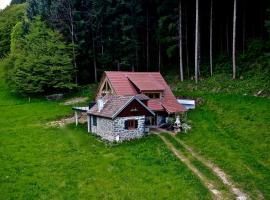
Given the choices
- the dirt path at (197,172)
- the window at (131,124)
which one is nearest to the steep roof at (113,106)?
the window at (131,124)

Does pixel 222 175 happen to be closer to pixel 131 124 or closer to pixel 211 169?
pixel 211 169

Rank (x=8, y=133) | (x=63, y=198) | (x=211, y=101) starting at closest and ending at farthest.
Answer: (x=63, y=198) < (x=8, y=133) < (x=211, y=101)

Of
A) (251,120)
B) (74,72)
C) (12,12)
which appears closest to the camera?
(251,120)

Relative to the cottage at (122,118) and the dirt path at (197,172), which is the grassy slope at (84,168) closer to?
the dirt path at (197,172)

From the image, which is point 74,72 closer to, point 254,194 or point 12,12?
point 254,194

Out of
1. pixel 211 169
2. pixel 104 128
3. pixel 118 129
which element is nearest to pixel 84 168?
pixel 118 129

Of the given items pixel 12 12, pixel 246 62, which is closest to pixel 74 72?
pixel 246 62

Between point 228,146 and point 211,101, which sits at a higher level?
point 211,101

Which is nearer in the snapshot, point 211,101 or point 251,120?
point 251,120
